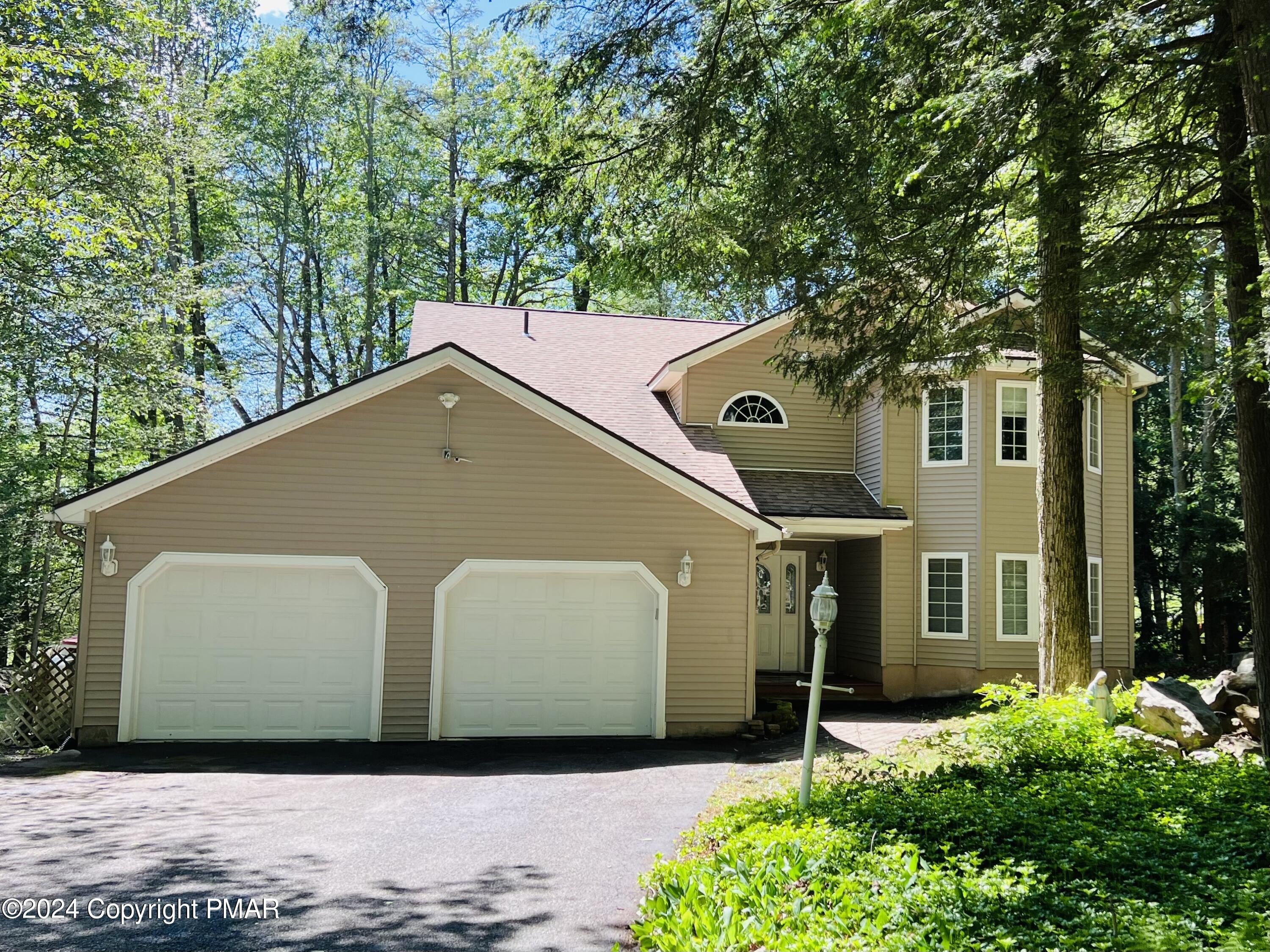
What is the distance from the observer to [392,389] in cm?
1099

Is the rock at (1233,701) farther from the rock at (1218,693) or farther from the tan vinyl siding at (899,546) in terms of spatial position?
the tan vinyl siding at (899,546)

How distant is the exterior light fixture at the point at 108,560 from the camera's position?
33.2ft

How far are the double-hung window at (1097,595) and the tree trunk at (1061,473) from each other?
6.73 metres

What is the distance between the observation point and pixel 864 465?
15992 millimetres

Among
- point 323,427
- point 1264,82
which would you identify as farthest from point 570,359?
point 1264,82

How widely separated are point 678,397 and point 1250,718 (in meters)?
9.75

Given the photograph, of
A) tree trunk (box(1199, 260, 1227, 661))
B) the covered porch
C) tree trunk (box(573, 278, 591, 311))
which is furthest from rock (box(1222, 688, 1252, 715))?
tree trunk (box(573, 278, 591, 311))

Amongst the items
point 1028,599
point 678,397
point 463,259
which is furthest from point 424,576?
point 463,259

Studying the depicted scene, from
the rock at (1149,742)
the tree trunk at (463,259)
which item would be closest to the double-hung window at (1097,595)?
the rock at (1149,742)

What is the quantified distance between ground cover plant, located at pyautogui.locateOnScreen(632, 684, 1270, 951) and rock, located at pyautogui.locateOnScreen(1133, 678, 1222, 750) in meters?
0.44

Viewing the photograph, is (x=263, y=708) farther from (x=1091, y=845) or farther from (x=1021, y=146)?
(x=1021, y=146)

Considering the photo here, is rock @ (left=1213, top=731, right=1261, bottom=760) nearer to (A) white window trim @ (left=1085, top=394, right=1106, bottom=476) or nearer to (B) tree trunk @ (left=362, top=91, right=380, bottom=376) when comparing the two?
(A) white window trim @ (left=1085, top=394, right=1106, bottom=476)

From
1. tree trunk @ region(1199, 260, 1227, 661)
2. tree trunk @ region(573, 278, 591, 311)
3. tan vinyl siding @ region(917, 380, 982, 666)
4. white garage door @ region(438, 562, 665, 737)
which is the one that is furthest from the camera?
tree trunk @ region(573, 278, 591, 311)

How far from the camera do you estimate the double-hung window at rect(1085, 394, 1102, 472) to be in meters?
15.4
